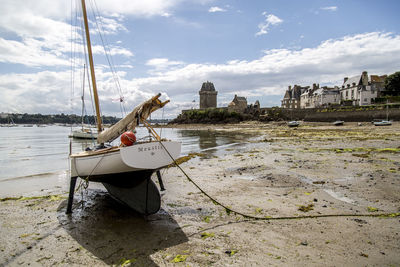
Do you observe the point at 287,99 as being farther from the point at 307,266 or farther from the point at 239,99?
the point at 307,266

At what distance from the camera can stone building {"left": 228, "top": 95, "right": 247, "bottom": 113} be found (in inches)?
3155

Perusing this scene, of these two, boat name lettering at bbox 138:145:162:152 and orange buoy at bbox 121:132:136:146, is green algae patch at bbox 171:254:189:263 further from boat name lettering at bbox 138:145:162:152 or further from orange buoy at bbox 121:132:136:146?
orange buoy at bbox 121:132:136:146

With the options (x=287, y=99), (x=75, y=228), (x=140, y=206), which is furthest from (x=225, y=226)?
(x=287, y=99)

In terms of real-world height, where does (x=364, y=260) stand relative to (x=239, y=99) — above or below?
below

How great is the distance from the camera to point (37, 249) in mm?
4969

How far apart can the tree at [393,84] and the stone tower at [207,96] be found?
56952 mm

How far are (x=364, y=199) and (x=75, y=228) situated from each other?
8.08 meters

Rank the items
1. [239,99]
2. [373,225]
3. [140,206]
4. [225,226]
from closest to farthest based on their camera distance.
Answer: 1. [373,225]
2. [225,226]
3. [140,206]
4. [239,99]

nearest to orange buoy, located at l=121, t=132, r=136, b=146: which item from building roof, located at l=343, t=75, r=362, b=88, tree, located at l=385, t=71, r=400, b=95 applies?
tree, located at l=385, t=71, r=400, b=95

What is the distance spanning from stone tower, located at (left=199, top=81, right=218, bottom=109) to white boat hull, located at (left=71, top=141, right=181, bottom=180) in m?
89.5

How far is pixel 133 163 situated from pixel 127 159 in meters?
0.19

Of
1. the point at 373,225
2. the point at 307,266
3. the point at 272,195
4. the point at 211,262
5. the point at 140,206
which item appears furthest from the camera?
the point at 272,195

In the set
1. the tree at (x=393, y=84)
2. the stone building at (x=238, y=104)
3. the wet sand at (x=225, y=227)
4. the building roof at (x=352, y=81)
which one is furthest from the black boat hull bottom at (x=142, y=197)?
the stone building at (x=238, y=104)

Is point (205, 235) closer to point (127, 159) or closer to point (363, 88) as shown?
point (127, 159)
